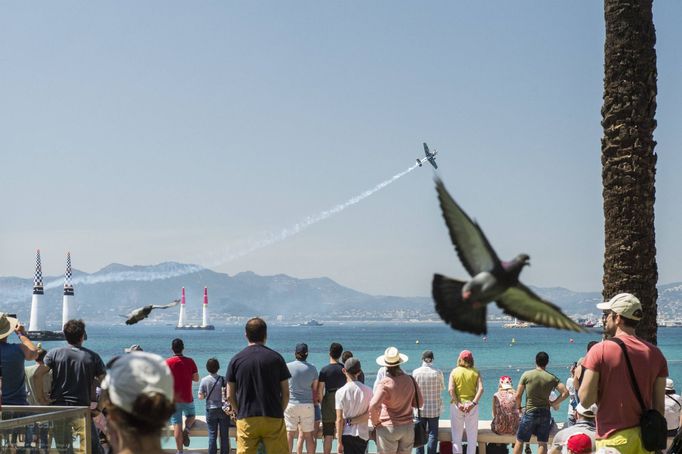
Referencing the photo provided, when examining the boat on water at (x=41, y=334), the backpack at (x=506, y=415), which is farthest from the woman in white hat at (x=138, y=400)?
the backpack at (x=506, y=415)

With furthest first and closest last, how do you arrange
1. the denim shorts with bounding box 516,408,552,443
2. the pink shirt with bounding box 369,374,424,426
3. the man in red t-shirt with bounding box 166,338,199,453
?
the man in red t-shirt with bounding box 166,338,199,453 < the denim shorts with bounding box 516,408,552,443 < the pink shirt with bounding box 369,374,424,426

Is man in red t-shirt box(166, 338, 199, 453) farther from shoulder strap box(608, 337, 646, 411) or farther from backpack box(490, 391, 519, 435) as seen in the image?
shoulder strap box(608, 337, 646, 411)

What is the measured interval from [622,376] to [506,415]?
5491mm

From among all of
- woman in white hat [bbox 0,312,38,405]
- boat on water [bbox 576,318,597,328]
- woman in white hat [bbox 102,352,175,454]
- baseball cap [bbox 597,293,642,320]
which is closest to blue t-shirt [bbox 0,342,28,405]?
woman in white hat [bbox 0,312,38,405]

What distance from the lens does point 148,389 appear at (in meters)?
3.19

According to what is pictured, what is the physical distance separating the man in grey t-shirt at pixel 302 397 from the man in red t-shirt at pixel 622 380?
16.5 ft

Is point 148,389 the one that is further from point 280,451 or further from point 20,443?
point 280,451

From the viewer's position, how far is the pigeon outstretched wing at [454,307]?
3652mm

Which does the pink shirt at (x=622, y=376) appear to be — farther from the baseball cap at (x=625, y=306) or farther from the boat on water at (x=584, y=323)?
the boat on water at (x=584, y=323)

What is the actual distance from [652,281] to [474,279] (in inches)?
283

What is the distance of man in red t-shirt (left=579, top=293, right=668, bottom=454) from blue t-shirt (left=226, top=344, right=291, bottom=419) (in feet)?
9.23

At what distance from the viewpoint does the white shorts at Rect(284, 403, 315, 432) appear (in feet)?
36.8

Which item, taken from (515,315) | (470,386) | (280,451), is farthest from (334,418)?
(515,315)

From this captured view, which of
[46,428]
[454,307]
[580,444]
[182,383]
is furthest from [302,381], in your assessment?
[454,307]
